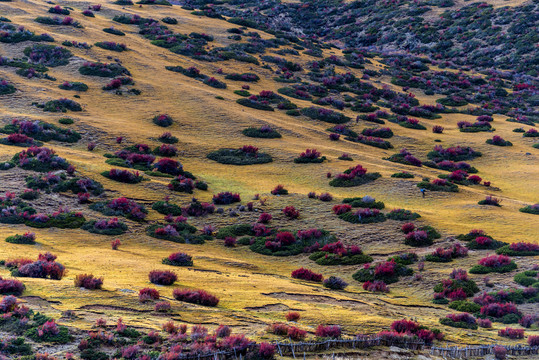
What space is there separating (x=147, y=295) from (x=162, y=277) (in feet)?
7.00

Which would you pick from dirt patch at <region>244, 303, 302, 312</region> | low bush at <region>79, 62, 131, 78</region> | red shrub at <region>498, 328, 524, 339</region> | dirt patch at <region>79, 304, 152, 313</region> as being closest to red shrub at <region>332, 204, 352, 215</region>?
dirt patch at <region>244, 303, 302, 312</region>

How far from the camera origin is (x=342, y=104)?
4950 centimetres

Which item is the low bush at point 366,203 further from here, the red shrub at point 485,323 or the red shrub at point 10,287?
the red shrub at point 10,287

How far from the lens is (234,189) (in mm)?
28328

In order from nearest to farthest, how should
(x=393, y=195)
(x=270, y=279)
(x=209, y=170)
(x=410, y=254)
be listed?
(x=270, y=279)
(x=410, y=254)
(x=393, y=195)
(x=209, y=170)

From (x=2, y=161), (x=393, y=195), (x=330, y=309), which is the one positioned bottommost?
(x=330, y=309)

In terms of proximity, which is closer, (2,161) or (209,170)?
(2,161)

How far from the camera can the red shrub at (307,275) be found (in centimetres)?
1891

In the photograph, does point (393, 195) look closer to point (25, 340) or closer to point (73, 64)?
point (25, 340)

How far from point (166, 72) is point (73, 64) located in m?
8.58

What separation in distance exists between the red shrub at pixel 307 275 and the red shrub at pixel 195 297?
573 centimetres

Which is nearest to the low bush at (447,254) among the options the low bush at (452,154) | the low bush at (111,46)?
the low bush at (452,154)

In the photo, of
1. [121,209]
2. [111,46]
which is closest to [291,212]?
[121,209]

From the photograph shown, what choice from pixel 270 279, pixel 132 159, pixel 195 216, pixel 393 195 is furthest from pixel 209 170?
pixel 270 279
